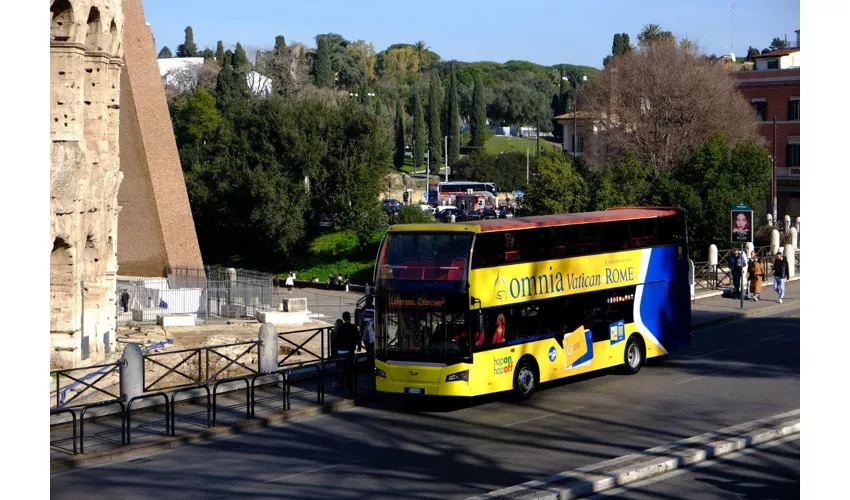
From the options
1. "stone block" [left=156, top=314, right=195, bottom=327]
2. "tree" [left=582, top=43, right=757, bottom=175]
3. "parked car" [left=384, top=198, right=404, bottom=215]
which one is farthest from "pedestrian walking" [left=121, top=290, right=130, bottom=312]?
"parked car" [left=384, top=198, right=404, bottom=215]

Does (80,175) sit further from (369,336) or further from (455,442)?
(455,442)

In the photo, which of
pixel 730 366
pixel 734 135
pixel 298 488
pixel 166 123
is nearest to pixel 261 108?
pixel 166 123

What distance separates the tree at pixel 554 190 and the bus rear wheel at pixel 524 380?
29.5 m

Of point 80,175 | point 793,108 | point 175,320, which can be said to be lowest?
point 175,320

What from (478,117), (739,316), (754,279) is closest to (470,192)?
(478,117)

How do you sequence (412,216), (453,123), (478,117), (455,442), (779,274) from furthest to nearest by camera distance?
(478,117) < (453,123) < (412,216) < (779,274) < (455,442)

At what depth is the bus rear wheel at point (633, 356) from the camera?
2412 centimetres

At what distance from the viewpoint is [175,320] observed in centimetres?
4212

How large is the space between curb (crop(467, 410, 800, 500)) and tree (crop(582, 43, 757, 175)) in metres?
45.7

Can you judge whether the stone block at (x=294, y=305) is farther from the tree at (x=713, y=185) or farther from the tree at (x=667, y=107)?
the tree at (x=667, y=107)

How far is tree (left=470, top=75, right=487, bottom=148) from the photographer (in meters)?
120

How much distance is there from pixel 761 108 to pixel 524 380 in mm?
55099

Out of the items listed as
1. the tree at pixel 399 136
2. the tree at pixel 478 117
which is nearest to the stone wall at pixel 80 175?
the tree at pixel 399 136
